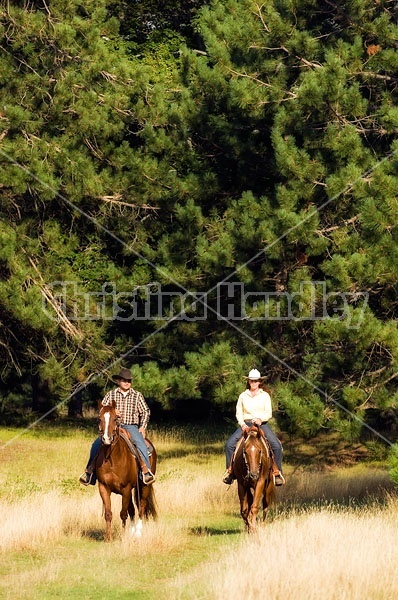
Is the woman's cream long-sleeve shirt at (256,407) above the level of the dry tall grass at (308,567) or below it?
above

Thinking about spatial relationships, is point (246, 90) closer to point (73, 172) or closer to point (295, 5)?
point (295, 5)

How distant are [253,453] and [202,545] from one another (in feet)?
4.63

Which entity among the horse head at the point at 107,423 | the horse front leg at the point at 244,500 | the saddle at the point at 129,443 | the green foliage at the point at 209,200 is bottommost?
the horse front leg at the point at 244,500

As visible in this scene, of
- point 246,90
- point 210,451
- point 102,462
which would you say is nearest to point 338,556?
point 102,462

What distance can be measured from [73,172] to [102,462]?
13.2 meters

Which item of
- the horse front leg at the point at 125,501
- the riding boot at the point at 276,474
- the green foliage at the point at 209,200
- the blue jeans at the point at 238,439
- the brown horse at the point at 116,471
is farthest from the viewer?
the green foliage at the point at 209,200

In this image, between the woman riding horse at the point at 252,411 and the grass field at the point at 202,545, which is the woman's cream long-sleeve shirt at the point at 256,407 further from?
the grass field at the point at 202,545

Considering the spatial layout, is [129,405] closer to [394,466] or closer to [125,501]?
[125,501]

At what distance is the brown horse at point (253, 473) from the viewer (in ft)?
47.3

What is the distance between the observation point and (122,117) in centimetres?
2778

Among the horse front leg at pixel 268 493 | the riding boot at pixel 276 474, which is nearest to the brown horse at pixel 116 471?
the horse front leg at pixel 268 493

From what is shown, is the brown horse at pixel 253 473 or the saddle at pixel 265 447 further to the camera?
the saddle at pixel 265 447

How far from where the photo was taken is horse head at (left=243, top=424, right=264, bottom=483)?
14.4 metres

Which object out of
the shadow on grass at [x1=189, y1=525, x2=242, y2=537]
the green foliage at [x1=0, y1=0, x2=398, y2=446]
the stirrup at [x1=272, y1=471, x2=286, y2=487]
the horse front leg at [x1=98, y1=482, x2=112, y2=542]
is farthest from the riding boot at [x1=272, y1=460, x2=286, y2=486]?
the green foliage at [x1=0, y1=0, x2=398, y2=446]
